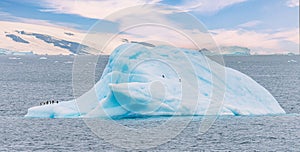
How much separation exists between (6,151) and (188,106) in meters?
18.0

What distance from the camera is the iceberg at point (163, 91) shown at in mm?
43562

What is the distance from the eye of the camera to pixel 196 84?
47.4 metres

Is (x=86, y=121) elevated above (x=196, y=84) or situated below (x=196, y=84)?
below

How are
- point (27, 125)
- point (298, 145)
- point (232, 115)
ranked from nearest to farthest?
point (298, 145) → point (27, 125) → point (232, 115)

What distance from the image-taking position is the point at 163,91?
144 feet

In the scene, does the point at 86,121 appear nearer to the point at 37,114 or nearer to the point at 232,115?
the point at 37,114

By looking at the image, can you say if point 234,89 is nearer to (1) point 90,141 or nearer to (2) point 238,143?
(2) point 238,143

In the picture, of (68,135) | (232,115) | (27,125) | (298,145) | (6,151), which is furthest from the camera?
(232,115)

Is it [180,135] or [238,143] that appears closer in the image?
[238,143]

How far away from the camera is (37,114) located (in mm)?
48375

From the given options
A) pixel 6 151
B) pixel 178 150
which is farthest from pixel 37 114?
pixel 178 150

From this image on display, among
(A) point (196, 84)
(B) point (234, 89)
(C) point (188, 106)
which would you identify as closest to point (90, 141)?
(C) point (188, 106)

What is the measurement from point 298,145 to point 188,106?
11695mm

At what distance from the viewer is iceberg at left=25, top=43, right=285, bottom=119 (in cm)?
4356
